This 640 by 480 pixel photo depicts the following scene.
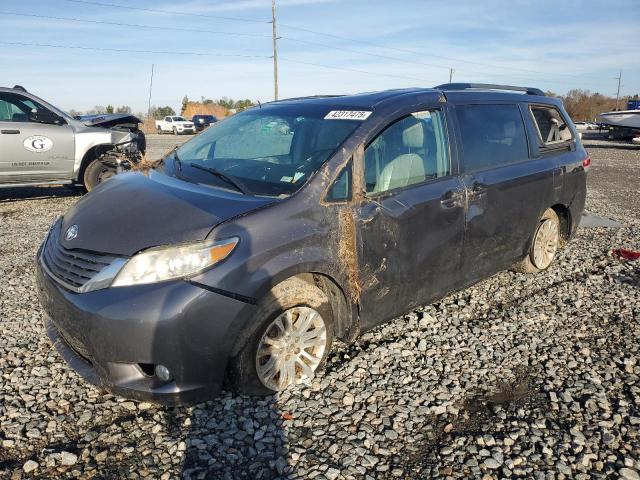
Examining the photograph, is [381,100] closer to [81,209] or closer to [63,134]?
[81,209]

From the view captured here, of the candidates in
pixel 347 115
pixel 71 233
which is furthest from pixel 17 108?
pixel 347 115

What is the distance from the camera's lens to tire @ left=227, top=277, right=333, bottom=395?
8.85 feet

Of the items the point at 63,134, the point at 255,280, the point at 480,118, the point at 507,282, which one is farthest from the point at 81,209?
the point at 63,134

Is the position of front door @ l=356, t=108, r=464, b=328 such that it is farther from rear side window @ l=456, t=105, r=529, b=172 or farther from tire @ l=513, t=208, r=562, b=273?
tire @ l=513, t=208, r=562, b=273

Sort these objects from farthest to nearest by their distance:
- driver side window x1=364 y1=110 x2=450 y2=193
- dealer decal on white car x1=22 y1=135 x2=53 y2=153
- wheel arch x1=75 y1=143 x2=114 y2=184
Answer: wheel arch x1=75 y1=143 x2=114 y2=184 < dealer decal on white car x1=22 y1=135 x2=53 y2=153 < driver side window x1=364 y1=110 x2=450 y2=193

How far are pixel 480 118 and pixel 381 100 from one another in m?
1.03

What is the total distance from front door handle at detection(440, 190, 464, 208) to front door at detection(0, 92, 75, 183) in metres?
7.06

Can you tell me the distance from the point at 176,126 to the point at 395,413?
41363mm

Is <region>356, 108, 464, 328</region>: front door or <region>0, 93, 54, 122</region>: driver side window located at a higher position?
<region>0, 93, 54, 122</region>: driver side window

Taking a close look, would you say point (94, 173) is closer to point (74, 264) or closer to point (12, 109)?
point (12, 109)

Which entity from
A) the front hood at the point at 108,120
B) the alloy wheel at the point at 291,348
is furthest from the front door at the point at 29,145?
the alloy wheel at the point at 291,348

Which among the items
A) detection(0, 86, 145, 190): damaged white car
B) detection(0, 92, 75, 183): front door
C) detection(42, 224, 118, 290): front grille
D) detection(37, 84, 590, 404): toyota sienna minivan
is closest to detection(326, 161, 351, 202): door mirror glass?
detection(37, 84, 590, 404): toyota sienna minivan

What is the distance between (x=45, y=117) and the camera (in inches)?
322

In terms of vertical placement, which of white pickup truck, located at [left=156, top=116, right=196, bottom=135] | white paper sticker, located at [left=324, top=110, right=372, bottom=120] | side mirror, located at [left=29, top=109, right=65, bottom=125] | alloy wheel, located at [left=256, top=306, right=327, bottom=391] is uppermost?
white pickup truck, located at [left=156, top=116, right=196, bottom=135]
